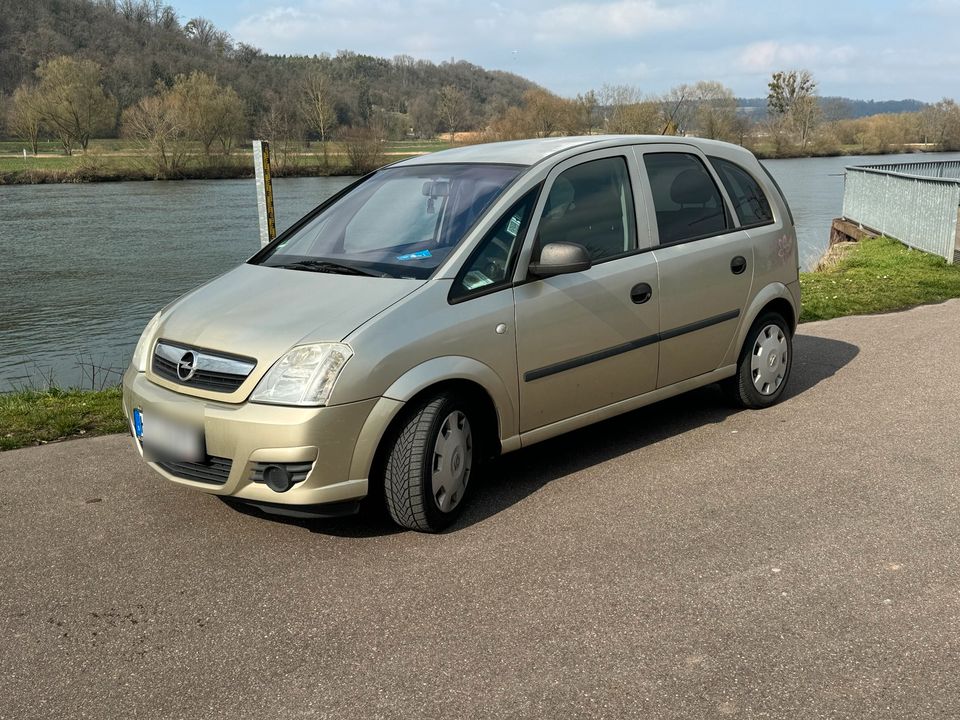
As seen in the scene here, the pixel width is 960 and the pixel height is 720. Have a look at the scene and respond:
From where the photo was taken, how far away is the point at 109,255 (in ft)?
79.6

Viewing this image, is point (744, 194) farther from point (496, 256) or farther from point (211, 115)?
point (211, 115)

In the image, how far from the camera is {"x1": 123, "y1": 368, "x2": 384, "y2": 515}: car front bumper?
12.9 ft

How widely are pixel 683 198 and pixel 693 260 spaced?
1.33 ft

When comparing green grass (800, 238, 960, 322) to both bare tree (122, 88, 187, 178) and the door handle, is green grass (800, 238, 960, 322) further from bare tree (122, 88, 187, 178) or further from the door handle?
bare tree (122, 88, 187, 178)

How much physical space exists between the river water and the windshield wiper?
545 cm

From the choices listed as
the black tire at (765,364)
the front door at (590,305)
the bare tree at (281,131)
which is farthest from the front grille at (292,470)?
the bare tree at (281,131)

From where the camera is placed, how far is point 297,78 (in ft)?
333

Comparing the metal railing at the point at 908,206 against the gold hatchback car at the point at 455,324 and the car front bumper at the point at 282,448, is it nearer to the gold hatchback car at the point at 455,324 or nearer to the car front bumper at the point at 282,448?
the gold hatchback car at the point at 455,324

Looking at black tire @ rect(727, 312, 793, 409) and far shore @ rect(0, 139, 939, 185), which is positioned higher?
far shore @ rect(0, 139, 939, 185)

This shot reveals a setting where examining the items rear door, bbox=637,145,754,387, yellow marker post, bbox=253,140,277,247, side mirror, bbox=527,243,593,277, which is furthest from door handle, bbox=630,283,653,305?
yellow marker post, bbox=253,140,277,247

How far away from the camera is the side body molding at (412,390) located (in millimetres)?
4047

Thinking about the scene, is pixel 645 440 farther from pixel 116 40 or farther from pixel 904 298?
pixel 116 40

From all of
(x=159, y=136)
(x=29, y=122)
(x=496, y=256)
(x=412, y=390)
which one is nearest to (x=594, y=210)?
(x=496, y=256)

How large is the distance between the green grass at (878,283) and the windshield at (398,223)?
5434mm
